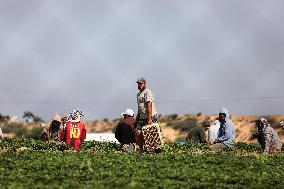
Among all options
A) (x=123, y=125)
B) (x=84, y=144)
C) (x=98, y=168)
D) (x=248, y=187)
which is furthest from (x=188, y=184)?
(x=84, y=144)

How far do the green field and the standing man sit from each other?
236 centimetres

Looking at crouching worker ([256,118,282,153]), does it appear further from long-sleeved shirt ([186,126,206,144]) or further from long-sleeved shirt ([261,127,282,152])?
long-sleeved shirt ([186,126,206,144])

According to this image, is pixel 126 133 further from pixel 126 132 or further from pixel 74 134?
pixel 74 134

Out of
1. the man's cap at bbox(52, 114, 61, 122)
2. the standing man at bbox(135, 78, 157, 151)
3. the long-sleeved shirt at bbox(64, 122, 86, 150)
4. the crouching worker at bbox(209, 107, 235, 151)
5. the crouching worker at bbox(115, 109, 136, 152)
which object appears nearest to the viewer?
the standing man at bbox(135, 78, 157, 151)

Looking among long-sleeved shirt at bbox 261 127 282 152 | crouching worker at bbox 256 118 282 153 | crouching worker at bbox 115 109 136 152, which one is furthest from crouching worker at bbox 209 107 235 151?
crouching worker at bbox 115 109 136 152

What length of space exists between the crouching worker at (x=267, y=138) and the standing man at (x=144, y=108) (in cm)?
499

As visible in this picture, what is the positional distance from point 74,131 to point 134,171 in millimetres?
6956

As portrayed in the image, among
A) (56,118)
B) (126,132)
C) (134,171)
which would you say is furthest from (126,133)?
(134,171)

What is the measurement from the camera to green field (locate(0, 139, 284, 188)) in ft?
42.4

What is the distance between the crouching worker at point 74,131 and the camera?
21.1m

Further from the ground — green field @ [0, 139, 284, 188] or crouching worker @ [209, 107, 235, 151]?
crouching worker @ [209, 107, 235, 151]

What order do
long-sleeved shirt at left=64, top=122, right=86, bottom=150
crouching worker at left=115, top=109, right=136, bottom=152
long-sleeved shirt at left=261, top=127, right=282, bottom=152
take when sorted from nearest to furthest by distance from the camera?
1. long-sleeved shirt at left=64, top=122, right=86, bottom=150
2. long-sleeved shirt at left=261, top=127, right=282, bottom=152
3. crouching worker at left=115, top=109, right=136, bottom=152

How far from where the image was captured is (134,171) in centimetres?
1443

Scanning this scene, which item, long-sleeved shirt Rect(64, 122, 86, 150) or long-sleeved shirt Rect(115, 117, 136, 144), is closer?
long-sleeved shirt Rect(64, 122, 86, 150)
